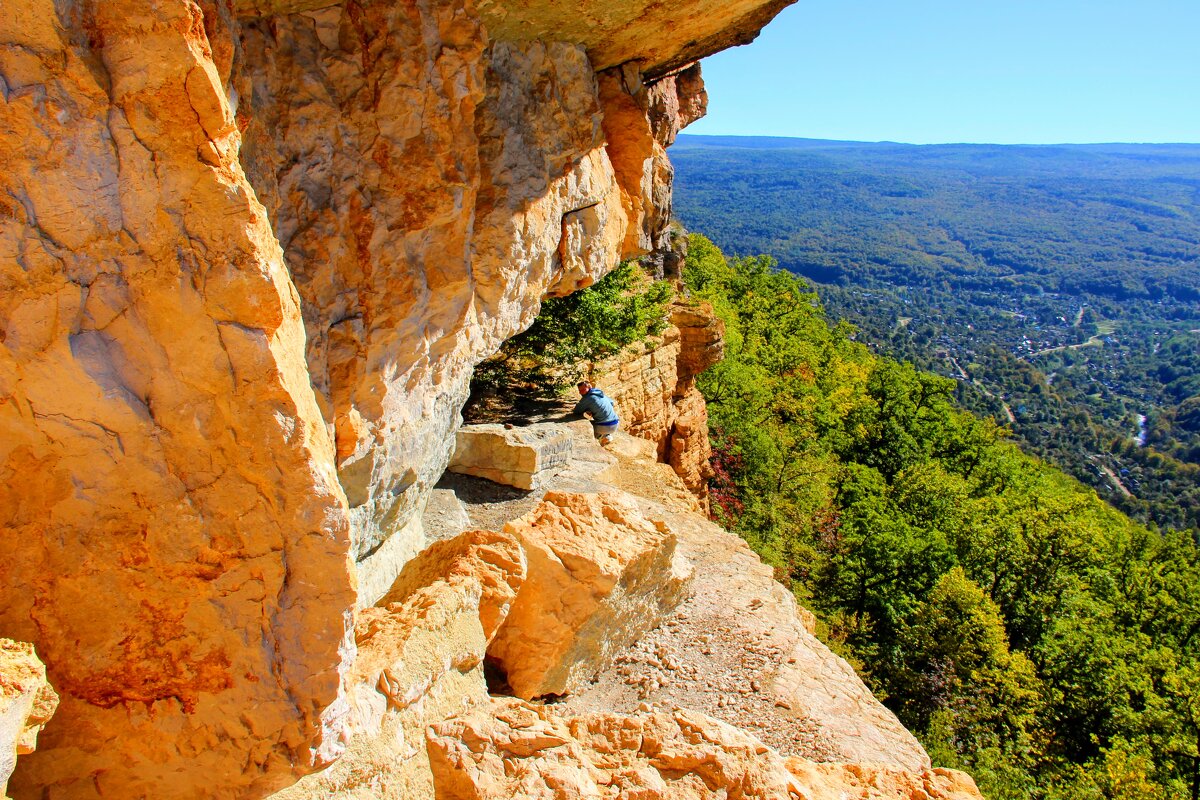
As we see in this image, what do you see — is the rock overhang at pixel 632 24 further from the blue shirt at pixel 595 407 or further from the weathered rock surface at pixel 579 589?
the blue shirt at pixel 595 407

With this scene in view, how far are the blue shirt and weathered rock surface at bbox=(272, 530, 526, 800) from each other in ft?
22.5

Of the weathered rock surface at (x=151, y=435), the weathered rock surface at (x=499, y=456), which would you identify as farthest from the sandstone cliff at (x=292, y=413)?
the weathered rock surface at (x=499, y=456)

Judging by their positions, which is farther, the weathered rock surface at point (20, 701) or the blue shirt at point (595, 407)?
the blue shirt at point (595, 407)

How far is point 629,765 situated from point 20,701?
2.81 meters

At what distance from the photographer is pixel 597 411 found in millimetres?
13047

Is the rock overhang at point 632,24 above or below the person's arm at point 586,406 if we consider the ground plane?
above

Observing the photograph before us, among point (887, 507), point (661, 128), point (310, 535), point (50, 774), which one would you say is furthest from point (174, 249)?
point (887, 507)

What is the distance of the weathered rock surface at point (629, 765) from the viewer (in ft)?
12.9

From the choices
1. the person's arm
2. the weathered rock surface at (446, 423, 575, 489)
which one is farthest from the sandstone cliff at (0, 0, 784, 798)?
the person's arm

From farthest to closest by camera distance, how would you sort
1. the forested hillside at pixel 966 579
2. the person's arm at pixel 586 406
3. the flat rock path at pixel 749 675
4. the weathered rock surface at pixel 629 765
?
the forested hillside at pixel 966 579, the person's arm at pixel 586 406, the flat rock path at pixel 749 675, the weathered rock surface at pixel 629 765

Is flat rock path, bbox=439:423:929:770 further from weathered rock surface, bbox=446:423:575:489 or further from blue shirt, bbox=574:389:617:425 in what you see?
blue shirt, bbox=574:389:617:425

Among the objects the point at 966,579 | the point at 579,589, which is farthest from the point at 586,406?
the point at 966,579

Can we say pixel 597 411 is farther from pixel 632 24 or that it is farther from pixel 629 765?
pixel 629 765

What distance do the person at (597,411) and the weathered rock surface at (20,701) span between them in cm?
1012
